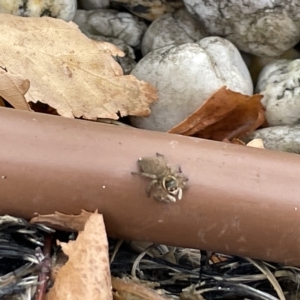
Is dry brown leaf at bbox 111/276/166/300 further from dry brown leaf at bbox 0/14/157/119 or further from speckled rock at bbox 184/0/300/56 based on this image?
speckled rock at bbox 184/0/300/56

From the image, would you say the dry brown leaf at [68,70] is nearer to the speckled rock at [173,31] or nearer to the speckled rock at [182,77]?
the speckled rock at [182,77]

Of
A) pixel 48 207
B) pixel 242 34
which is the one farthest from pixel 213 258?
pixel 242 34

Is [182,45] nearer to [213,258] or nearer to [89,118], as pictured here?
[89,118]

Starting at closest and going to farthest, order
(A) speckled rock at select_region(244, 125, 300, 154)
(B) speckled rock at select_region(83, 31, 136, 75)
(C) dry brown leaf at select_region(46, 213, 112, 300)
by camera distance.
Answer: (C) dry brown leaf at select_region(46, 213, 112, 300) < (A) speckled rock at select_region(244, 125, 300, 154) < (B) speckled rock at select_region(83, 31, 136, 75)

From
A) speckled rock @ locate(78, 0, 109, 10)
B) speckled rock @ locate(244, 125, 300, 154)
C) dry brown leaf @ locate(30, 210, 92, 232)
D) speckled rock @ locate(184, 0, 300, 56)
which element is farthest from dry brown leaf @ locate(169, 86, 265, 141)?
speckled rock @ locate(78, 0, 109, 10)

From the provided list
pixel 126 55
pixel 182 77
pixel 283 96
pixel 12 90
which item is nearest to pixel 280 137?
pixel 283 96

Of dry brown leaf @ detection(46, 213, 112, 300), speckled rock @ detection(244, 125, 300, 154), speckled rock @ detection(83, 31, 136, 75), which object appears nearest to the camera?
dry brown leaf @ detection(46, 213, 112, 300)
